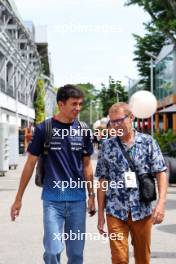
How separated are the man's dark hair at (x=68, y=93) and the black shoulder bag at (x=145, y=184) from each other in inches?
20.9

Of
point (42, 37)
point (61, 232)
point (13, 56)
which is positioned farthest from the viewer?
point (42, 37)

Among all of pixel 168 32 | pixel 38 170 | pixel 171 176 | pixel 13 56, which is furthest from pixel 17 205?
pixel 13 56

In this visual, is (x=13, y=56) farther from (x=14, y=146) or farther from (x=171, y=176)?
(x=171, y=176)

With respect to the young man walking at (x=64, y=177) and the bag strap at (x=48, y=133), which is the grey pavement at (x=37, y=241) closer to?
the young man walking at (x=64, y=177)

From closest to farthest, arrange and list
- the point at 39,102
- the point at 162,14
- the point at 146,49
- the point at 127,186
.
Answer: the point at 127,186
the point at 162,14
the point at 146,49
the point at 39,102

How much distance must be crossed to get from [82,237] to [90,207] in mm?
303

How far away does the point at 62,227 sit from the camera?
4938 mm

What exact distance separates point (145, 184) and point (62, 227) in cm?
71

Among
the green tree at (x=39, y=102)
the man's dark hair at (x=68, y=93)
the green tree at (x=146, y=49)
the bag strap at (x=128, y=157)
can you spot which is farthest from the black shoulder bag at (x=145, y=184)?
the green tree at (x=39, y=102)

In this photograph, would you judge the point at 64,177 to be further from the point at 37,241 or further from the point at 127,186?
the point at 37,241

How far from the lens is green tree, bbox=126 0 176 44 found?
72.4 ft

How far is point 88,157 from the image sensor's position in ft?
16.8

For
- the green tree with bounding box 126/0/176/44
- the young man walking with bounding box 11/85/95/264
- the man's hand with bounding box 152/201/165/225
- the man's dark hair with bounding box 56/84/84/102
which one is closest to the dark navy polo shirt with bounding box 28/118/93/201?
the young man walking with bounding box 11/85/95/264

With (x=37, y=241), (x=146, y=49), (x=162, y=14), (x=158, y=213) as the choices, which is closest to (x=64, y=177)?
(x=158, y=213)
